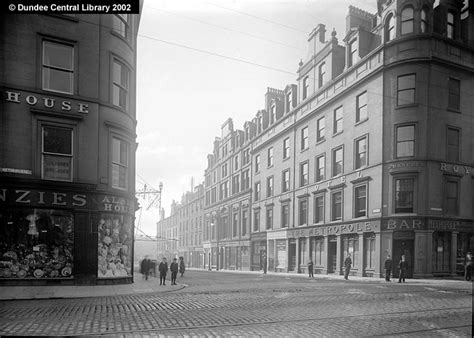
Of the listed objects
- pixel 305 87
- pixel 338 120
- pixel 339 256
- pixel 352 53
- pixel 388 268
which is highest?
pixel 352 53

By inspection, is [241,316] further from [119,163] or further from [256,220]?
[256,220]

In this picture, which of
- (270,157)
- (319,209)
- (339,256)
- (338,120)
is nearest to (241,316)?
(339,256)

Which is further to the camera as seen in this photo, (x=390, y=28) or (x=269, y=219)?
(x=269, y=219)

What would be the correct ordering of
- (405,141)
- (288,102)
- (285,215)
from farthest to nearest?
1. (288,102)
2. (285,215)
3. (405,141)

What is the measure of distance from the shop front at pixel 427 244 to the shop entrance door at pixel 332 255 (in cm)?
602

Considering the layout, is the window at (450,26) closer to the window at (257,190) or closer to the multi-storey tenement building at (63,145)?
the multi-storey tenement building at (63,145)

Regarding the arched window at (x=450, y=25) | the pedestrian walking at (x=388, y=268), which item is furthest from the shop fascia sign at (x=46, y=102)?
the arched window at (x=450, y=25)

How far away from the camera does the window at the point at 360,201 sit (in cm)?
2783

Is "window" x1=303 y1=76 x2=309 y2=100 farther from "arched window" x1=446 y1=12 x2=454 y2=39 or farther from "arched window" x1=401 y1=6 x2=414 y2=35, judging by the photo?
"arched window" x1=446 y1=12 x2=454 y2=39

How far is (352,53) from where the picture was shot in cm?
3031

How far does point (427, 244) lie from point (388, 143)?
6.47 meters

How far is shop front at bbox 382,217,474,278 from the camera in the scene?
24250 millimetres

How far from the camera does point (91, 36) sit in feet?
54.2

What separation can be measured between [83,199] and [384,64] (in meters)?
19.7
